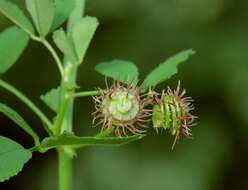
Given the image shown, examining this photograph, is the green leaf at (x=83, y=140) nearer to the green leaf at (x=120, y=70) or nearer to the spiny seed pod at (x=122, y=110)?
the spiny seed pod at (x=122, y=110)

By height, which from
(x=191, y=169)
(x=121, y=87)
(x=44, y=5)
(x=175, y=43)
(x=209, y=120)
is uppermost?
(x=175, y=43)

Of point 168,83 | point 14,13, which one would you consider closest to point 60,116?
point 14,13

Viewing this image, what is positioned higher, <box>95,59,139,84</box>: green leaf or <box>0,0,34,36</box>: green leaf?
<box>0,0,34,36</box>: green leaf

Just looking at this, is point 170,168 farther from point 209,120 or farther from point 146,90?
point 146,90

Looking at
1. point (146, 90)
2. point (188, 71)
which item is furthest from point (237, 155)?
point (146, 90)

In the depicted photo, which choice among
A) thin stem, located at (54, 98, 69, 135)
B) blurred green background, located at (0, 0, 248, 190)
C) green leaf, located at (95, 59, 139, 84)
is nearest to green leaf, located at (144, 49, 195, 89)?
green leaf, located at (95, 59, 139, 84)

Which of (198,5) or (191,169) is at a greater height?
(198,5)

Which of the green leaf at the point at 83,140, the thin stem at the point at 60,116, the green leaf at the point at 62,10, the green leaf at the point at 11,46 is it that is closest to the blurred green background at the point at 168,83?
the green leaf at the point at 11,46

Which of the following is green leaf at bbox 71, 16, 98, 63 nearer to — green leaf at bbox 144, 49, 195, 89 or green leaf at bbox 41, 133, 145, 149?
green leaf at bbox 144, 49, 195, 89
